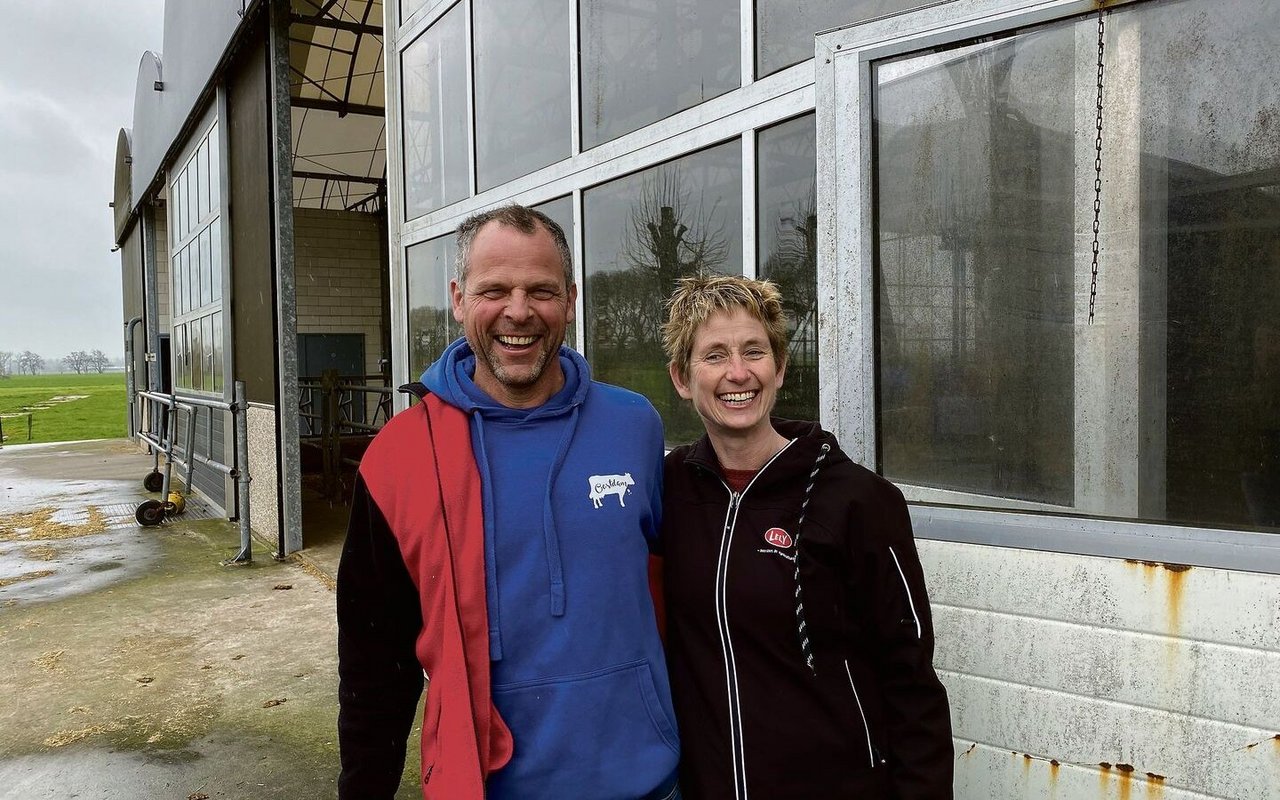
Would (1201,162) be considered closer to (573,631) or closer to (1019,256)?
→ (1019,256)

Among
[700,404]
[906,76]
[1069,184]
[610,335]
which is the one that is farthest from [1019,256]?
[610,335]

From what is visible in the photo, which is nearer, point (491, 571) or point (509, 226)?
point (491, 571)

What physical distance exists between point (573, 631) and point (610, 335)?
7.08ft

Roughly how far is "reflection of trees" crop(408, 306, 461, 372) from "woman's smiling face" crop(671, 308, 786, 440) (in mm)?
3246

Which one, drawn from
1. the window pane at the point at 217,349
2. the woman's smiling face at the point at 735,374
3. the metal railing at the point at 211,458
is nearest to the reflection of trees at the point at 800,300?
the woman's smiling face at the point at 735,374

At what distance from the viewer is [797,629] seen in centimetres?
140

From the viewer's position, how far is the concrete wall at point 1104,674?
156 centimetres

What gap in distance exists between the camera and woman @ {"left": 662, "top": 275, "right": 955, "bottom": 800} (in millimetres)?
1382

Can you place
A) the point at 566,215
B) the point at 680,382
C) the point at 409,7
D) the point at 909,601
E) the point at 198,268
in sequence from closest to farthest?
the point at 909,601 < the point at 680,382 < the point at 566,215 < the point at 409,7 < the point at 198,268

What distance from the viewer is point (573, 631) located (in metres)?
1.43

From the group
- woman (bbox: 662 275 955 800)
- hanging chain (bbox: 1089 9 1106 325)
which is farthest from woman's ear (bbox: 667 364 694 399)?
hanging chain (bbox: 1089 9 1106 325)

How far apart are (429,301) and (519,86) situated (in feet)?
4.96

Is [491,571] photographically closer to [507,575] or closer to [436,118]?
[507,575]

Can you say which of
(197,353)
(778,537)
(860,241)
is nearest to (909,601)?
(778,537)
